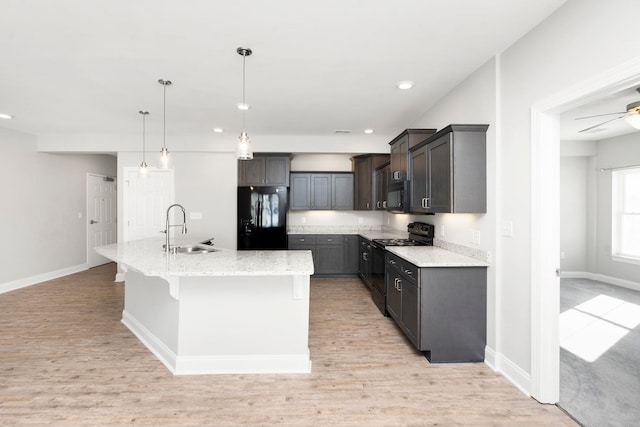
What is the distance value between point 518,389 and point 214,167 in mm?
5126

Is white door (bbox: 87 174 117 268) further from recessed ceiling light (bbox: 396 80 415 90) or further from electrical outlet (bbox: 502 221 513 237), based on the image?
electrical outlet (bbox: 502 221 513 237)

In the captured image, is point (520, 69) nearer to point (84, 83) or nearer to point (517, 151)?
point (517, 151)

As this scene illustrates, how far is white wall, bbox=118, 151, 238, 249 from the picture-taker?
548 cm

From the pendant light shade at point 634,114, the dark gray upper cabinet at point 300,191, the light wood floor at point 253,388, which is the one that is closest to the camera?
the light wood floor at point 253,388

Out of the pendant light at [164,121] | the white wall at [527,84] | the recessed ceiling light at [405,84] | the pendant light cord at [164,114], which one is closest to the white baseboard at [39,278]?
the pendant light cord at [164,114]

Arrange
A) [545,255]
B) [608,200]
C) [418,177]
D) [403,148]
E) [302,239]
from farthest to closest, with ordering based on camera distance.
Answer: [302,239]
[608,200]
[403,148]
[418,177]
[545,255]

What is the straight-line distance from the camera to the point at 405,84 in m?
3.15

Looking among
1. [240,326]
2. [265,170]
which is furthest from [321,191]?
[240,326]

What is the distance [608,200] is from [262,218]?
582 centimetres

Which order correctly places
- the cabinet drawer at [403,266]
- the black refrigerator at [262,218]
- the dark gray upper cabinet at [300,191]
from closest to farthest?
the cabinet drawer at [403,266]
the black refrigerator at [262,218]
the dark gray upper cabinet at [300,191]

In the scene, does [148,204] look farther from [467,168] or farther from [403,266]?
[467,168]

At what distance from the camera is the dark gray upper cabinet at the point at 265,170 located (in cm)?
545

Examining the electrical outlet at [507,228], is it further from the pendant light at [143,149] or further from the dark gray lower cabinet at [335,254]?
the pendant light at [143,149]

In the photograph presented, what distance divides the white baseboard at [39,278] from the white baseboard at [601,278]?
364 inches
